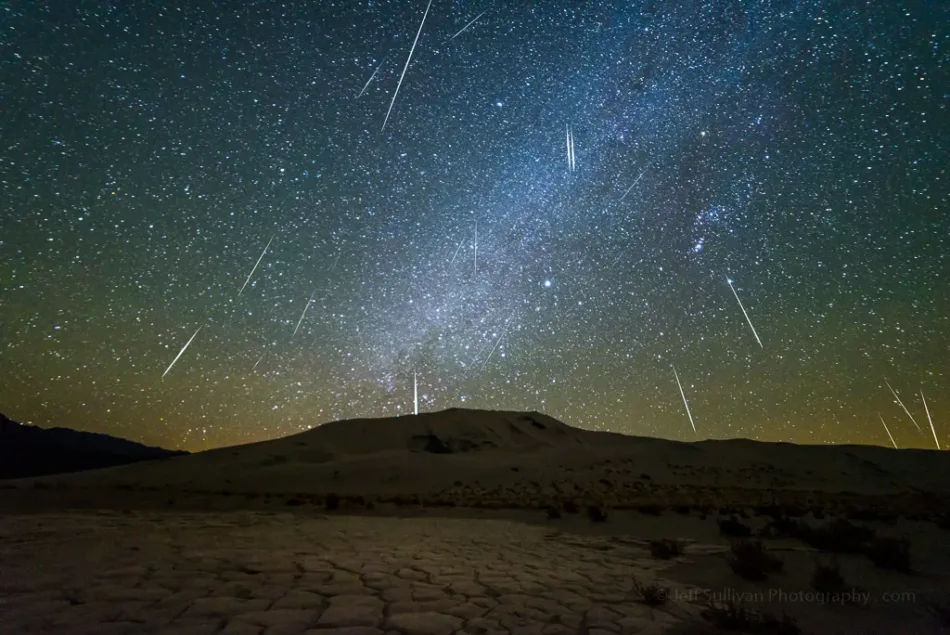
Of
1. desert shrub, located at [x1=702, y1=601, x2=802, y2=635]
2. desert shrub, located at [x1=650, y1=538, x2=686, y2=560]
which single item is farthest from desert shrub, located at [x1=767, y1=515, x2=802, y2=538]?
desert shrub, located at [x1=702, y1=601, x2=802, y2=635]

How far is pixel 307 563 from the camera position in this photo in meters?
6.91

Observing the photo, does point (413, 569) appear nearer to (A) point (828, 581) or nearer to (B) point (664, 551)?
(B) point (664, 551)

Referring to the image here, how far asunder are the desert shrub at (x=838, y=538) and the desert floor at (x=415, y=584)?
39cm

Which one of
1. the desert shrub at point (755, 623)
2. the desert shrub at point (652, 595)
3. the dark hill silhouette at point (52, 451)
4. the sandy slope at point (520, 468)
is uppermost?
the dark hill silhouette at point (52, 451)

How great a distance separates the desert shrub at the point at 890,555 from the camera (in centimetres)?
649

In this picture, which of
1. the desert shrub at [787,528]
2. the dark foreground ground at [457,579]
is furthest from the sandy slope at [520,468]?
the dark foreground ground at [457,579]

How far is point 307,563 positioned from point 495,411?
55795mm

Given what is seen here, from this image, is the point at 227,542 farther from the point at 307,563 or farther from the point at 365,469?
the point at 365,469

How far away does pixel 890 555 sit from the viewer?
6.64m

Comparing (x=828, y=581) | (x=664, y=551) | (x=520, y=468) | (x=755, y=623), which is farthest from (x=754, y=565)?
(x=520, y=468)

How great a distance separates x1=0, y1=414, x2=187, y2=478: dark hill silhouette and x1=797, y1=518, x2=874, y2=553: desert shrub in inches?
3572

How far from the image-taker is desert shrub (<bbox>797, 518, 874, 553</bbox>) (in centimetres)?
771

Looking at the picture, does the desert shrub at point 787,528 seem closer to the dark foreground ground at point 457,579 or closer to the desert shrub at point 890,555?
the dark foreground ground at point 457,579

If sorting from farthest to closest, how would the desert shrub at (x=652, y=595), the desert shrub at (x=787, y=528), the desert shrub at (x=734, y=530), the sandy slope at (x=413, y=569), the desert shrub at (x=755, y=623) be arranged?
1. the desert shrub at (x=734, y=530)
2. the desert shrub at (x=787, y=528)
3. the desert shrub at (x=652, y=595)
4. the sandy slope at (x=413, y=569)
5. the desert shrub at (x=755, y=623)
